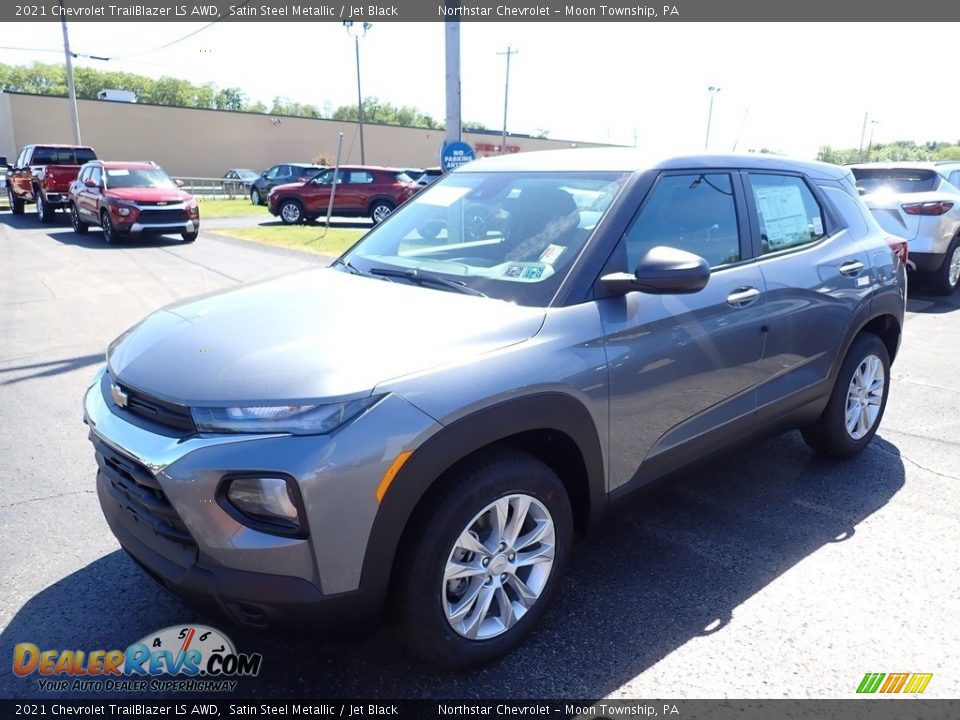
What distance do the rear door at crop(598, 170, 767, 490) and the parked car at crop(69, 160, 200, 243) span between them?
13.9 m

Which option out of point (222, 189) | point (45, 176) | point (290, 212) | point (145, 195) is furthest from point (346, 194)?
point (222, 189)

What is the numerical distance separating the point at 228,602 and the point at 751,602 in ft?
6.94

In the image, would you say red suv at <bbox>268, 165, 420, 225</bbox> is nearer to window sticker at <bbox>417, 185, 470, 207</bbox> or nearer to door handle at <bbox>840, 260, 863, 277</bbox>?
window sticker at <bbox>417, 185, 470, 207</bbox>

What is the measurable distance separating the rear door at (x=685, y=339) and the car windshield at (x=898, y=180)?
7.41 meters

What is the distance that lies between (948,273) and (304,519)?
401 inches

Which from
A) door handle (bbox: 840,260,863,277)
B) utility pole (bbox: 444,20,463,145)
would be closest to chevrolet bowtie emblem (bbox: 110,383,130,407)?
door handle (bbox: 840,260,863,277)

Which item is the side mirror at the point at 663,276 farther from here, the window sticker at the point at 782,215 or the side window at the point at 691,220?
the window sticker at the point at 782,215

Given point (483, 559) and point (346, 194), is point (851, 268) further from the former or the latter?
point (346, 194)

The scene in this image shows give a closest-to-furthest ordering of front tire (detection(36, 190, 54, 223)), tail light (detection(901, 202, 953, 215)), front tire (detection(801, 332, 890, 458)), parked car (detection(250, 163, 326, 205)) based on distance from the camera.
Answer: front tire (detection(801, 332, 890, 458))
tail light (detection(901, 202, 953, 215))
front tire (detection(36, 190, 54, 223))
parked car (detection(250, 163, 326, 205))

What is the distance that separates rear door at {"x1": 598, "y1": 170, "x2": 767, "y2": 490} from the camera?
9.23 feet

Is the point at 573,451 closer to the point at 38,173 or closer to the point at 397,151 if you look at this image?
the point at 38,173

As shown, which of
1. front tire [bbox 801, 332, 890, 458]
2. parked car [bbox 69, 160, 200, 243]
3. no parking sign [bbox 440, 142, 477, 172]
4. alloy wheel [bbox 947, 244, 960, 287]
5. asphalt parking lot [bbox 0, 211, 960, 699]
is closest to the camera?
asphalt parking lot [bbox 0, 211, 960, 699]

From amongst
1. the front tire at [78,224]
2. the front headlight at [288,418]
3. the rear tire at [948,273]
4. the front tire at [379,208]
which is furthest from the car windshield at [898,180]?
the front tire at [78,224]

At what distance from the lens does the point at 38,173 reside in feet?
63.9
